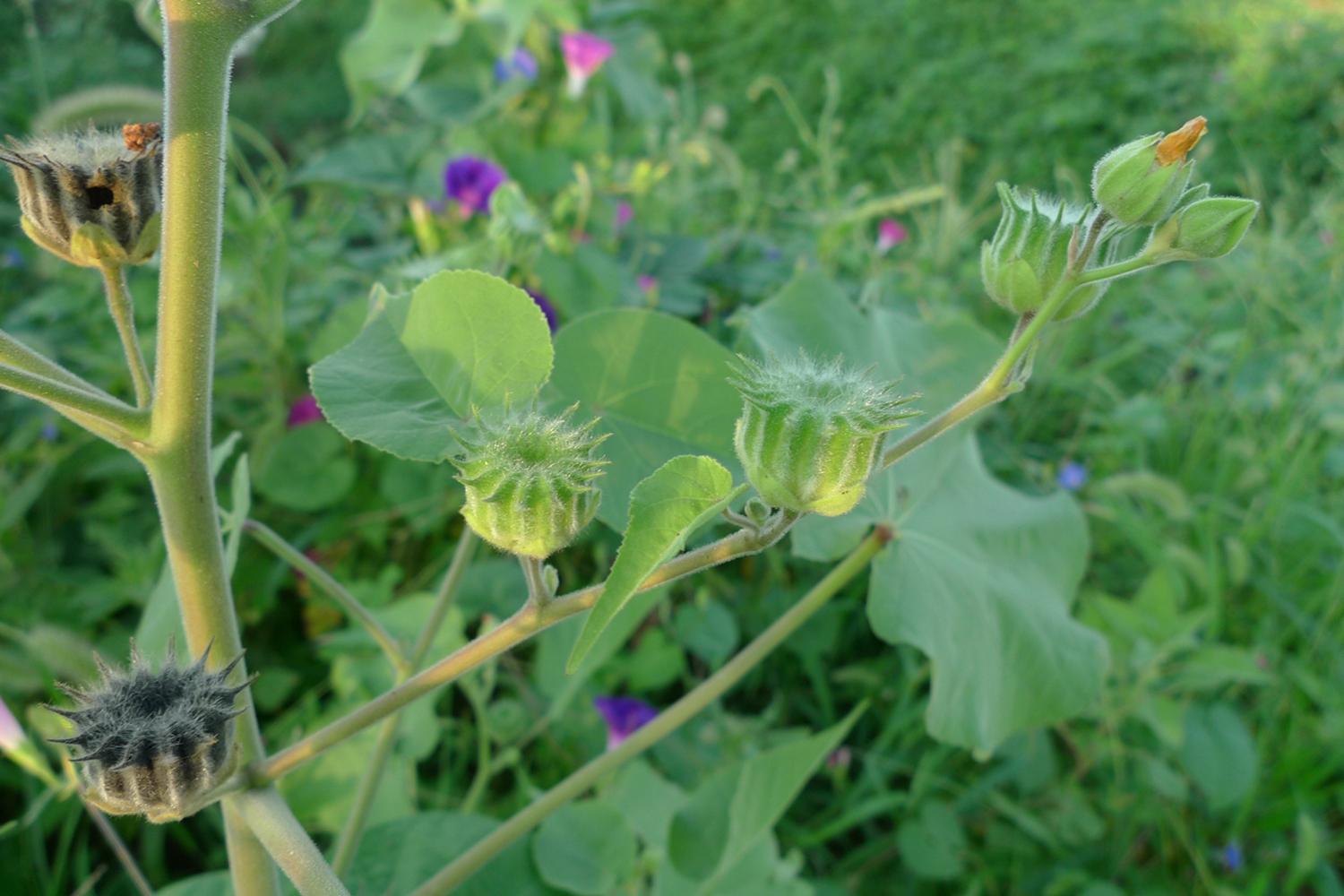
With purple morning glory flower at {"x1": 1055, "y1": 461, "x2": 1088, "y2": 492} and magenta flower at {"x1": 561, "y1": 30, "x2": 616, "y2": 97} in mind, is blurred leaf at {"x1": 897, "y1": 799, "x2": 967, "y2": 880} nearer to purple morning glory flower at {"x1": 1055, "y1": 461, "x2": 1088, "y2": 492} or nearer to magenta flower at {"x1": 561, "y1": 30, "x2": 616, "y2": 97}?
purple morning glory flower at {"x1": 1055, "y1": 461, "x2": 1088, "y2": 492}

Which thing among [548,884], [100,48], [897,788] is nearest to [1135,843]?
[897,788]

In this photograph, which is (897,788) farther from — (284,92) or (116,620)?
(284,92)

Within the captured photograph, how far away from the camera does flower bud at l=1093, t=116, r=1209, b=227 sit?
1.53 ft

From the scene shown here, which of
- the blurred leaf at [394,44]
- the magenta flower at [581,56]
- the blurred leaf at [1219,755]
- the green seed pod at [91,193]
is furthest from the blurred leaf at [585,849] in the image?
the blurred leaf at [394,44]

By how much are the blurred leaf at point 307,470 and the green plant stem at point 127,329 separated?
3.00ft

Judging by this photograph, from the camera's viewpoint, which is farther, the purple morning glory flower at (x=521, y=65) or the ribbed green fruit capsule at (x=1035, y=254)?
the purple morning glory flower at (x=521, y=65)

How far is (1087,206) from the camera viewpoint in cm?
52

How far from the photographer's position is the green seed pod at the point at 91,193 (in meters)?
0.48

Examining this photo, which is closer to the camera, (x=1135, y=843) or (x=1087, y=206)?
(x=1087, y=206)

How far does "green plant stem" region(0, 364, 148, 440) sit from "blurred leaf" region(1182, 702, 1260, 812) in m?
1.18

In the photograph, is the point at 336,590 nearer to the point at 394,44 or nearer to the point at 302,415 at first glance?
the point at 302,415

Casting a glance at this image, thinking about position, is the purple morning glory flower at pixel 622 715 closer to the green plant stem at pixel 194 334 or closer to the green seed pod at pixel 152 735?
the green plant stem at pixel 194 334

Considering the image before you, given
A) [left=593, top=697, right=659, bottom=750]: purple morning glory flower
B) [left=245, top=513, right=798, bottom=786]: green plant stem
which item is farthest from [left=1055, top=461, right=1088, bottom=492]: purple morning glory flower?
[left=245, top=513, right=798, bottom=786]: green plant stem

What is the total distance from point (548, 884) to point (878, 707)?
0.78 metres
